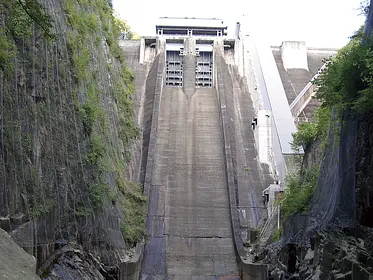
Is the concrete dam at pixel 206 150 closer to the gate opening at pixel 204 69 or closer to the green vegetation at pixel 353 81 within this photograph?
the gate opening at pixel 204 69

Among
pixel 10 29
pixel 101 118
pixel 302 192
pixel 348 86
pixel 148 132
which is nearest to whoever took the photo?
pixel 348 86

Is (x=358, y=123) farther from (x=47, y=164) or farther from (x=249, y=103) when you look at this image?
(x=249, y=103)

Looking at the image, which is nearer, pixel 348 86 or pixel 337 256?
pixel 337 256

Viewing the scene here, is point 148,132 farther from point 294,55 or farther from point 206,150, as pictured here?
point 294,55

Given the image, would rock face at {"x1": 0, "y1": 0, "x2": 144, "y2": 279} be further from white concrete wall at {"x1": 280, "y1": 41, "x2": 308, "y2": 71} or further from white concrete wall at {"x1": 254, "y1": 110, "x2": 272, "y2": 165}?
white concrete wall at {"x1": 280, "y1": 41, "x2": 308, "y2": 71}

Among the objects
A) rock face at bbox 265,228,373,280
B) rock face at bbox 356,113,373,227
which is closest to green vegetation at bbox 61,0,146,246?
rock face at bbox 265,228,373,280

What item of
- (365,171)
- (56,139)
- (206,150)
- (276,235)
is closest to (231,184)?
(206,150)
